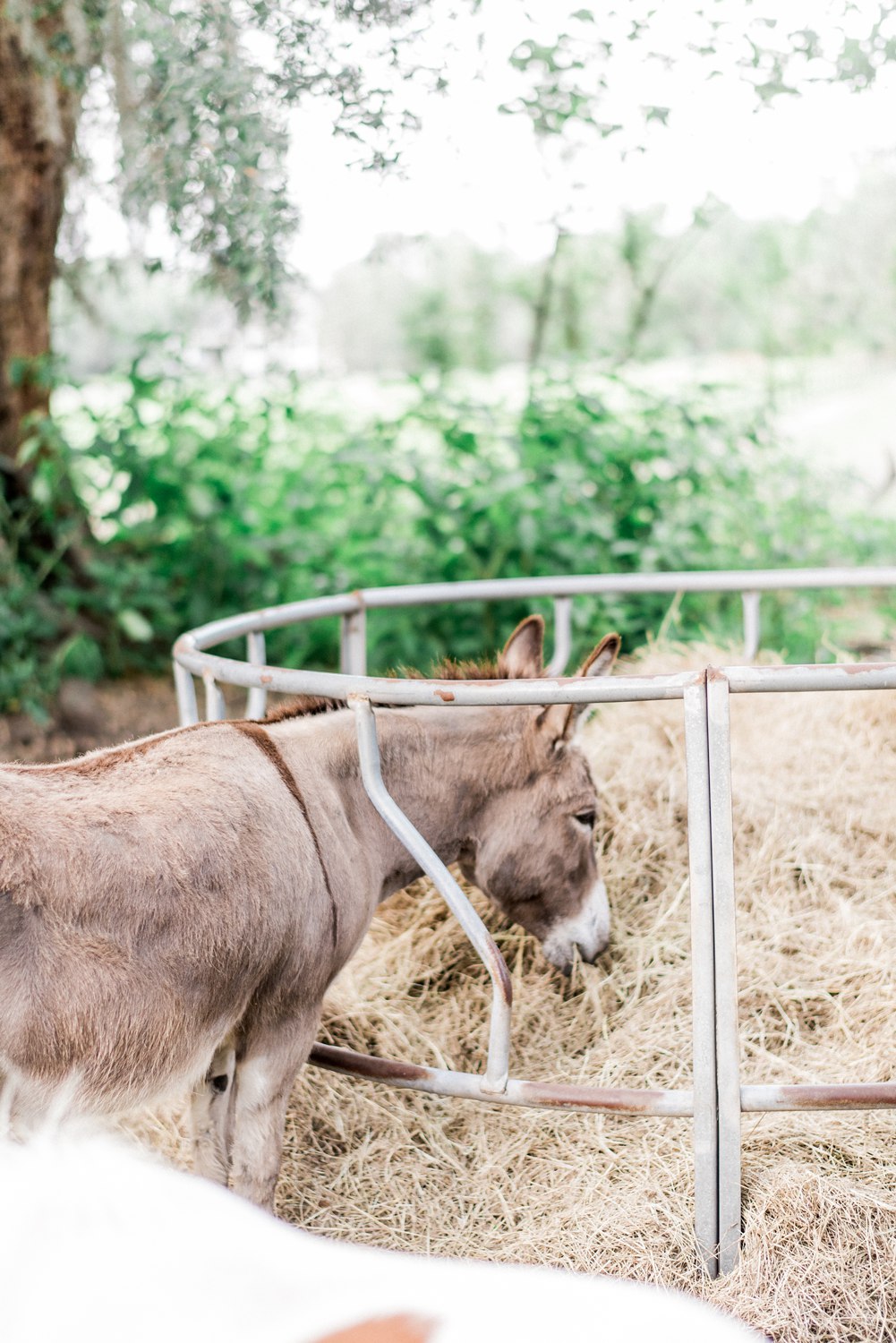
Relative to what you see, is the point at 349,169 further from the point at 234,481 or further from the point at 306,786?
the point at 234,481

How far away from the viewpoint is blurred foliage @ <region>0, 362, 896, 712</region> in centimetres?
541

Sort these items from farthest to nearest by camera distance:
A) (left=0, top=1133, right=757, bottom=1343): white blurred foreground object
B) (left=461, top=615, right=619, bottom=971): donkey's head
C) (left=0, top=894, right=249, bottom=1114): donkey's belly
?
(left=461, top=615, right=619, bottom=971): donkey's head, (left=0, top=894, right=249, bottom=1114): donkey's belly, (left=0, top=1133, right=757, bottom=1343): white blurred foreground object

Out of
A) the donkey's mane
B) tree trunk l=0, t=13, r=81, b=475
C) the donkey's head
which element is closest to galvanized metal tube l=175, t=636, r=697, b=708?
the donkey's mane

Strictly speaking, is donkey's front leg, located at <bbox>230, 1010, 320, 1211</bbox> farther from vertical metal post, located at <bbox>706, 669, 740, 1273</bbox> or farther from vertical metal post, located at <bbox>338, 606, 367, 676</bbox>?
vertical metal post, located at <bbox>338, 606, 367, 676</bbox>

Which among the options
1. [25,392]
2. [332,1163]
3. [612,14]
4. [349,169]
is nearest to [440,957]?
[332,1163]

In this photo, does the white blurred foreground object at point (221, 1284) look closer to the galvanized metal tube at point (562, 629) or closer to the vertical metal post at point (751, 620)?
the galvanized metal tube at point (562, 629)

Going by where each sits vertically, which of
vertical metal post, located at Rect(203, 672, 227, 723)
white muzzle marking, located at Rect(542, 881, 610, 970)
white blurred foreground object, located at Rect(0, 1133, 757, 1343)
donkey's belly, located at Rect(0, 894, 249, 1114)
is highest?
vertical metal post, located at Rect(203, 672, 227, 723)

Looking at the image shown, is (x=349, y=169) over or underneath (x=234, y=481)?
over

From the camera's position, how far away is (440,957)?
2842 mm

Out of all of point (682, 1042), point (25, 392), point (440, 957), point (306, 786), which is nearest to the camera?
point (306, 786)

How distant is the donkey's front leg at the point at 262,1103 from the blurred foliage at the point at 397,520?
3.16 meters

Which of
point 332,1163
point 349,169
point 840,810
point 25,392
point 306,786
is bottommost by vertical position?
point 332,1163

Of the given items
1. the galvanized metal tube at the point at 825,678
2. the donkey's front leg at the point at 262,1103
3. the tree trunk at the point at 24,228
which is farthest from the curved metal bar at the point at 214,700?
the tree trunk at the point at 24,228

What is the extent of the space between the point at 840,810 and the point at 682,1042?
0.84 m
